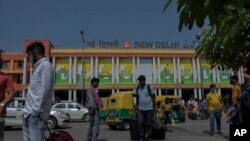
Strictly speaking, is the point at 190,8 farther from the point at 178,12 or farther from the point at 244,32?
the point at 244,32

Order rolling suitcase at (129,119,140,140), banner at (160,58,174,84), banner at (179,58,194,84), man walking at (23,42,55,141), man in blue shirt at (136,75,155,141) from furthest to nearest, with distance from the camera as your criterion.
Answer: banner at (179,58,194,84) → banner at (160,58,174,84) → rolling suitcase at (129,119,140,140) → man in blue shirt at (136,75,155,141) → man walking at (23,42,55,141)

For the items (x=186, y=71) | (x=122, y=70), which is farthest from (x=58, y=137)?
(x=186, y=71)

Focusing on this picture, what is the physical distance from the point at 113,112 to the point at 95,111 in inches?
364

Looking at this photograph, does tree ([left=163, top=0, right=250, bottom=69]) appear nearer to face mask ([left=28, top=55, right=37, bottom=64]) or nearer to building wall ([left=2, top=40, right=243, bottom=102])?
face mask ([left=28, top=55, right=37, bottom=64])

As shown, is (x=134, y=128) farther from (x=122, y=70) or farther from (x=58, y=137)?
(x=122, y=70)

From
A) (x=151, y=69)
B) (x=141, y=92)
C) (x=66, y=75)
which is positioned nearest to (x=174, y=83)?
(x=151, y=69)

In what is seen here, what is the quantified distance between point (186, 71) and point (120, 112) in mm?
A: 55279

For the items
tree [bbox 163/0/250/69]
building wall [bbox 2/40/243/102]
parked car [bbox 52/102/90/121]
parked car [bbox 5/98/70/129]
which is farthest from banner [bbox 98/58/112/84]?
tree [bbox 163/0/250/69]

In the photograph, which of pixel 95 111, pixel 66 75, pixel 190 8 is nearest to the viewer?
pixel 190 8

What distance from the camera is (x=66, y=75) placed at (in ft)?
226

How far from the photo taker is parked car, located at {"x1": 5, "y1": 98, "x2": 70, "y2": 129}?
1853cm

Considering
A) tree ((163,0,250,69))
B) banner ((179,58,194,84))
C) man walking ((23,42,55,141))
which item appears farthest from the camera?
banner ((179,58,194,84))

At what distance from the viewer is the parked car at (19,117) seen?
1853cm

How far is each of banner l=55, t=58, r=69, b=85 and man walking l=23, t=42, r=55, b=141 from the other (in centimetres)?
6432
